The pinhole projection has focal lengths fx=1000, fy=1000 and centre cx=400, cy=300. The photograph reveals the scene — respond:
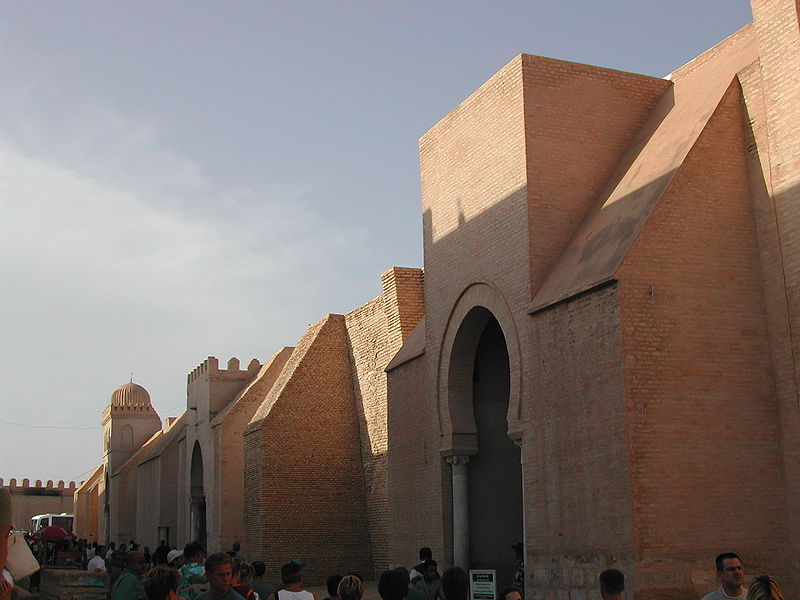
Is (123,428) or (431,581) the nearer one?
(431,581)

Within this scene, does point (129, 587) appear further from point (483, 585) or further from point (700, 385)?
point (700, 385)

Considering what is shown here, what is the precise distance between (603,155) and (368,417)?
11.7 m

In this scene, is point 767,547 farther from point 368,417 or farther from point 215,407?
point 215,407

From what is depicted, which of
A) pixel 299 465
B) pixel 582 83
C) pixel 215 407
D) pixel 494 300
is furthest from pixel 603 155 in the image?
pixel 215 407

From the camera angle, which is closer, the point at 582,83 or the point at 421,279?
the point at 582,83

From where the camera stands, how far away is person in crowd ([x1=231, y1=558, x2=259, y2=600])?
5.78 meters

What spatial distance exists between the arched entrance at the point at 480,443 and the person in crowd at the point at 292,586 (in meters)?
8.23

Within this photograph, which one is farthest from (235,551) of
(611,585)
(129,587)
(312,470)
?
(611,585)

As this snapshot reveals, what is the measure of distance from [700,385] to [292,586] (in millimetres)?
6296

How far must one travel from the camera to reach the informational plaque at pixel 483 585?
30.4 feet

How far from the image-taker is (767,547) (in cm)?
1103

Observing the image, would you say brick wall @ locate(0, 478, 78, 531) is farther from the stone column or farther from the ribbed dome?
the stone column

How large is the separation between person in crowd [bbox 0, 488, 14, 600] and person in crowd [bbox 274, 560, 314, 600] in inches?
118

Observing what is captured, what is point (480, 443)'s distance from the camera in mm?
15328
